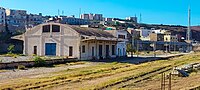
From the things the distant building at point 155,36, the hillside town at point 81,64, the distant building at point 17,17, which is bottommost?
the hillside town at point 81,64

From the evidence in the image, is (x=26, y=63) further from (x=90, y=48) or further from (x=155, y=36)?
(x=155, y=36)

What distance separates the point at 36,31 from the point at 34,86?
2897 centimetres

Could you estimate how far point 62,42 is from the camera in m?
44.0

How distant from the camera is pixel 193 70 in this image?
2916 centimetres

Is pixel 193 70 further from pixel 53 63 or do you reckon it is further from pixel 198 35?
pixel 198 35

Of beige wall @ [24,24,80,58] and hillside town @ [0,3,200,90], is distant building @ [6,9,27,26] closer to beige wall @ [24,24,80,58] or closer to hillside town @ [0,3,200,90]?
hillside town @ [0,3,200,90]

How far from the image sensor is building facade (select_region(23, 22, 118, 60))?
140ft

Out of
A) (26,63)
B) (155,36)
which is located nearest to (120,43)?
(26,63)

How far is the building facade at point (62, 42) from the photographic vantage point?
42656 millimetres

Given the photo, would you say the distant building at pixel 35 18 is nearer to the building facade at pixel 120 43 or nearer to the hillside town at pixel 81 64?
the hillside town at pixel 81 64

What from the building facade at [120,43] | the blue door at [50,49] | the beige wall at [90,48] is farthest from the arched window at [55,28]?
the building facade at [120,43]

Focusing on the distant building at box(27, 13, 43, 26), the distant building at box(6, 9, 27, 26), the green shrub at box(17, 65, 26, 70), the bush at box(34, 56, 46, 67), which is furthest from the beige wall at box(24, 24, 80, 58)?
the distant building at box(27, 13, 43, 26)

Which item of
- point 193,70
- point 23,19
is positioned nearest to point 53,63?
point 193,70

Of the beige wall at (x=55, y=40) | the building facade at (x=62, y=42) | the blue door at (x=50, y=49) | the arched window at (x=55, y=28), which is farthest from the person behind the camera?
the blue door at (x=50, y=49)
